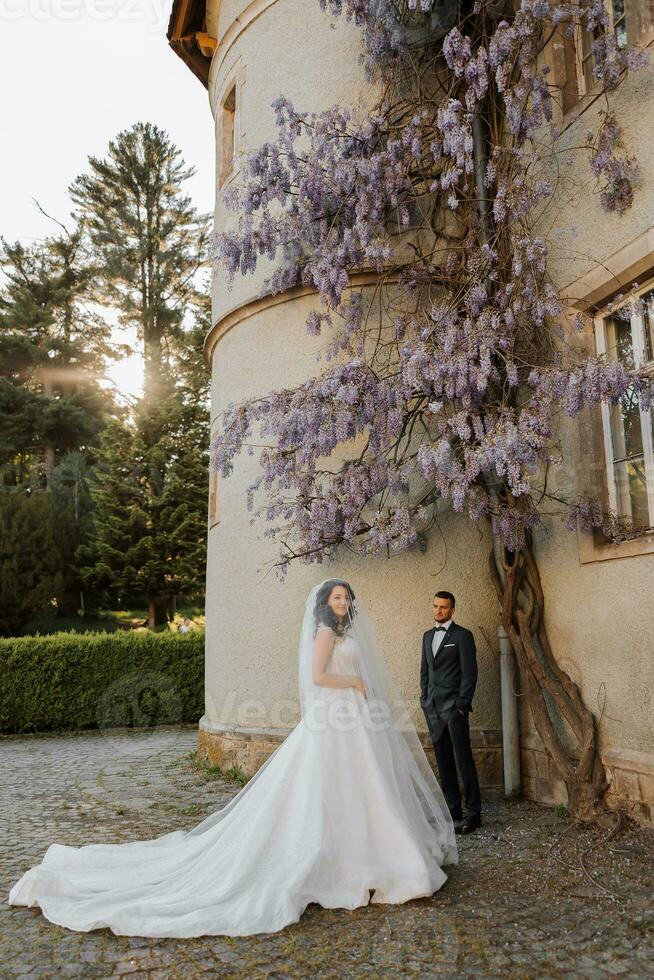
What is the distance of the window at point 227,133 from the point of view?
32.7 ft

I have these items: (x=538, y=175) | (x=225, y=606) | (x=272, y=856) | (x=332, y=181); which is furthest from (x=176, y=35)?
(x=272, y=856)

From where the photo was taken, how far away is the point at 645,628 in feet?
18.4

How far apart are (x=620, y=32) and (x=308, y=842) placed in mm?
6168

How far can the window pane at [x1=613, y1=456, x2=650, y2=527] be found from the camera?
19.3 feet

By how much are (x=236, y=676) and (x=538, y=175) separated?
5.31 m

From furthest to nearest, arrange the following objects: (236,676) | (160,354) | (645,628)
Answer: (160,354), (236,676), (645,628)

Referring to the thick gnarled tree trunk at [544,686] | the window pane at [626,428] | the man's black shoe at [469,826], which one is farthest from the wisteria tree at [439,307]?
the man's black shoe at [469,826]

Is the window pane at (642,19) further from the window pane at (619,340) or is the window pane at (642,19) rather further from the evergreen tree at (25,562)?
the evergreen tree at (25,562)

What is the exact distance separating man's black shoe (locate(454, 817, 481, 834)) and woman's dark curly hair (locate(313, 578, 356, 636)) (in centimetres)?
190

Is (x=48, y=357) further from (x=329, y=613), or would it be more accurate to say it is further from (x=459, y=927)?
(x=459, y=927)

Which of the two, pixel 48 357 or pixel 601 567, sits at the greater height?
pixel 48 357

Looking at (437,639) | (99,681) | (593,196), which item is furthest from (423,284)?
(99,681)

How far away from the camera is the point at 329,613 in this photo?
205 inches

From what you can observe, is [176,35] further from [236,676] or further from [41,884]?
[41,884]
